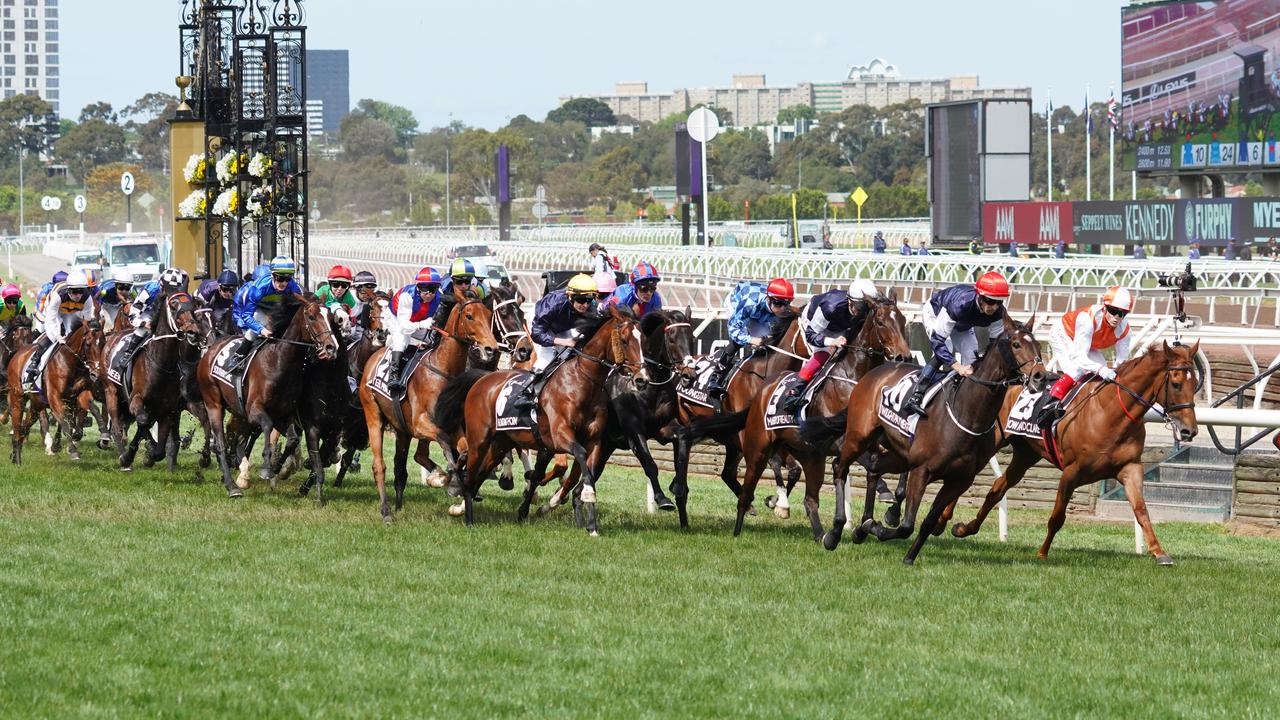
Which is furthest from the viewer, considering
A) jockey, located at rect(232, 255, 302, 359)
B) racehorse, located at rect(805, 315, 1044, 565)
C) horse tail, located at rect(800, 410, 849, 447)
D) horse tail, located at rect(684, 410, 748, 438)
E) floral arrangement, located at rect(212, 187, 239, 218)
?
floral arrangement, located at rect(212, 187, 239, 218)

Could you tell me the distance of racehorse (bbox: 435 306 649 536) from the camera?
12344 millimetres

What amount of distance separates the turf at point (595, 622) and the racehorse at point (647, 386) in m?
0.52

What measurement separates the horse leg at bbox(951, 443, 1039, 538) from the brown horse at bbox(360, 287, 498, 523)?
11.9ft

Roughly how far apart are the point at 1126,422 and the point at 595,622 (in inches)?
166

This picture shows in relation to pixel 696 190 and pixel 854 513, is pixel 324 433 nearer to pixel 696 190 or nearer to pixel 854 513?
pixel 854 513

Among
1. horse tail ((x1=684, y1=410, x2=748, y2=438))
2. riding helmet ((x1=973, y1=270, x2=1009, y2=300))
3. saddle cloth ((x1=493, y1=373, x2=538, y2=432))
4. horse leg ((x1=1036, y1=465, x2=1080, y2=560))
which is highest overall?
riding helmet ((x1=973, y1=270, x2=1009, y2=300))

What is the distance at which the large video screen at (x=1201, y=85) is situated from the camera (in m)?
44.9

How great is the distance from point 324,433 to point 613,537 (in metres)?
3.56

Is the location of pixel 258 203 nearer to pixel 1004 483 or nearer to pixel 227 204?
pixel 227 204

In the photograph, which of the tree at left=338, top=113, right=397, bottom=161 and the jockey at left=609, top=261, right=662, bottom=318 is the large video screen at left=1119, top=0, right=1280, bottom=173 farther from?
the tree at left=338, top=113, right=397, bottom=161

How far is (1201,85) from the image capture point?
4638 cm

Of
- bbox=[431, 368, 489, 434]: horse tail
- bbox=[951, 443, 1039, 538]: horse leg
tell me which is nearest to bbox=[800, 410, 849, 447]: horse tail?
bbox=[951, 443, 1039, 538]: horse leg

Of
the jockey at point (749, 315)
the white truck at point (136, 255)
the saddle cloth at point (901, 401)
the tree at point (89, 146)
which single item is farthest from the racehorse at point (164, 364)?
the tree at point (89, 146)

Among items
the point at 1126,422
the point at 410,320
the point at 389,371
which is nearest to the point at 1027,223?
the point at 410,320
